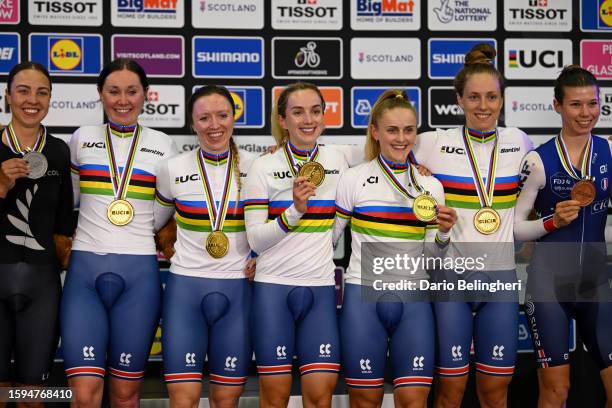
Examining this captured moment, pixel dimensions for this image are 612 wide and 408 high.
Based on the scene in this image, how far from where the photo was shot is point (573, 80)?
361 centimetres

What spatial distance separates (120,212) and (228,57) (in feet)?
4.85

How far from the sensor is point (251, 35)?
4.52 meters

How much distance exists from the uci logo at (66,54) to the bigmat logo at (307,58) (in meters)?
1.20

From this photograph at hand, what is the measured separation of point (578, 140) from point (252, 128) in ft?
6.38

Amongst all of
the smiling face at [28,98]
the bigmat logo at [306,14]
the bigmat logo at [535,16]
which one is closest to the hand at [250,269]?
the smiling face at [28,98]

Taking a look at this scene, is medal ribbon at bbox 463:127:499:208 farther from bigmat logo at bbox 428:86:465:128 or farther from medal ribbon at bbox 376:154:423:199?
bigmat logo at bbox 428:86:465:128

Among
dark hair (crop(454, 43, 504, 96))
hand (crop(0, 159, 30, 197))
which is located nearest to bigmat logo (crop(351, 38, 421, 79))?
dark hair (crop(454, 43, 504, 96))

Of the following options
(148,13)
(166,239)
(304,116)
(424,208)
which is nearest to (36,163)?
(166,239)

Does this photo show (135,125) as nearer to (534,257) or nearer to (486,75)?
(486,75)

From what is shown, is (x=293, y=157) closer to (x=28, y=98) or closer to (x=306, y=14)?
(x=28, y=98)

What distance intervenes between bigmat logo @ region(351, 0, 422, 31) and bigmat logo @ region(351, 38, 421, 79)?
84 millimetres

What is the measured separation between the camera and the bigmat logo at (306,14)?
4.54 m

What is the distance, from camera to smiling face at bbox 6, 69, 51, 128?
136 inches

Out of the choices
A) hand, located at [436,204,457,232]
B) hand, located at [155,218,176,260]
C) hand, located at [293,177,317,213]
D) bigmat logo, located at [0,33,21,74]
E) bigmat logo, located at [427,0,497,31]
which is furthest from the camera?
bigmat logo, located at [427,0,497,31]
